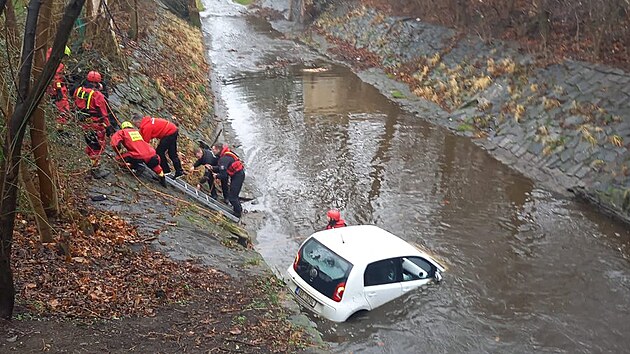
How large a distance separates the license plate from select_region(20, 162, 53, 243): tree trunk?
411 centimetres

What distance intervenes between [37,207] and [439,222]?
10.2 meters

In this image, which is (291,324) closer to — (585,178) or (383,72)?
(585,178)

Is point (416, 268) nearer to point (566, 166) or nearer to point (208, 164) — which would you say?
point (208, 164)

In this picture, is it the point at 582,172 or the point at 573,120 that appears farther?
the point at 573,120

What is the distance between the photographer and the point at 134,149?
466 inches

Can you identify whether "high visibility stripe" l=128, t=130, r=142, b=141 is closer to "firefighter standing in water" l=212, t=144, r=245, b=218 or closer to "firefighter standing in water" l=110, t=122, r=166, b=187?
"firefighter standing in water" l=110, t=122, r=166, b=187

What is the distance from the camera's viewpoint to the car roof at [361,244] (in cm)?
998

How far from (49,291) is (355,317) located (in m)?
4.89

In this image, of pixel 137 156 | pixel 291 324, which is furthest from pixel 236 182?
pixel 291 324

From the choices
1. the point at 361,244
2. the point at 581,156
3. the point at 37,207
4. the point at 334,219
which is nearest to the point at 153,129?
the point at 334,219

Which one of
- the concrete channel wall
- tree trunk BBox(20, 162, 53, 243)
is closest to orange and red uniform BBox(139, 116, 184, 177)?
tree trunk BBox(20, 162, 53, 243)

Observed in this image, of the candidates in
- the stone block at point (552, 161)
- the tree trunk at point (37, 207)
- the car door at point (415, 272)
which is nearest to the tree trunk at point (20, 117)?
the tree trunk at point (37, 207)

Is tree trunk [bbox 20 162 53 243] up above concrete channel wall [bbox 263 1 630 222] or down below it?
above

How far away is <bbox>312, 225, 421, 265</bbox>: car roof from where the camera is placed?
9984 millimetres
